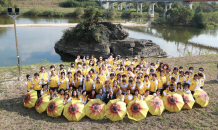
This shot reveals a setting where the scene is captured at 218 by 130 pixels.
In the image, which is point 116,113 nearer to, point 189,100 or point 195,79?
point 189,100

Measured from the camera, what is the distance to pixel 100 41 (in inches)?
716

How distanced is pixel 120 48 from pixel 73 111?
1375 centimetres

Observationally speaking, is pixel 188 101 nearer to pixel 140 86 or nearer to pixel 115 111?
pixel 140 86

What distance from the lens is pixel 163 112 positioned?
21.4ft

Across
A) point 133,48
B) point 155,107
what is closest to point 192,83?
point 155,107

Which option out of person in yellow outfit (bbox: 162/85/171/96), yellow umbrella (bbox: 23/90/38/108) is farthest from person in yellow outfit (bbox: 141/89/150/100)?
yellow umbrella (bbox: 23/90/38/108)

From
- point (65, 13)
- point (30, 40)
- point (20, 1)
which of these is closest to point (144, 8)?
point (65, 13)

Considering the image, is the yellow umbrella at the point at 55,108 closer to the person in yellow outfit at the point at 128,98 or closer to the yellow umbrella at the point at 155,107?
the person in yellow outfit at the point at 128,98

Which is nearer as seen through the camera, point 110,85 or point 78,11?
point 110,85

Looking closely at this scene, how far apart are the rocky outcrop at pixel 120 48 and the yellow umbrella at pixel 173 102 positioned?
491 inches

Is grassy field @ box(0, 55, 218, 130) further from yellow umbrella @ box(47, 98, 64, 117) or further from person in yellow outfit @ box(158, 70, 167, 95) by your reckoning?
person in yellow outfit @ box(158, 70, 167, 95)

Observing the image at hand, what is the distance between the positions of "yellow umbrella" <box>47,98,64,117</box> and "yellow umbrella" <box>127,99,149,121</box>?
2.27 m

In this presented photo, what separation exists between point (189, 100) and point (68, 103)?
4.26 metres

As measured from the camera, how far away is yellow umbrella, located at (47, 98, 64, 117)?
6020 mm
